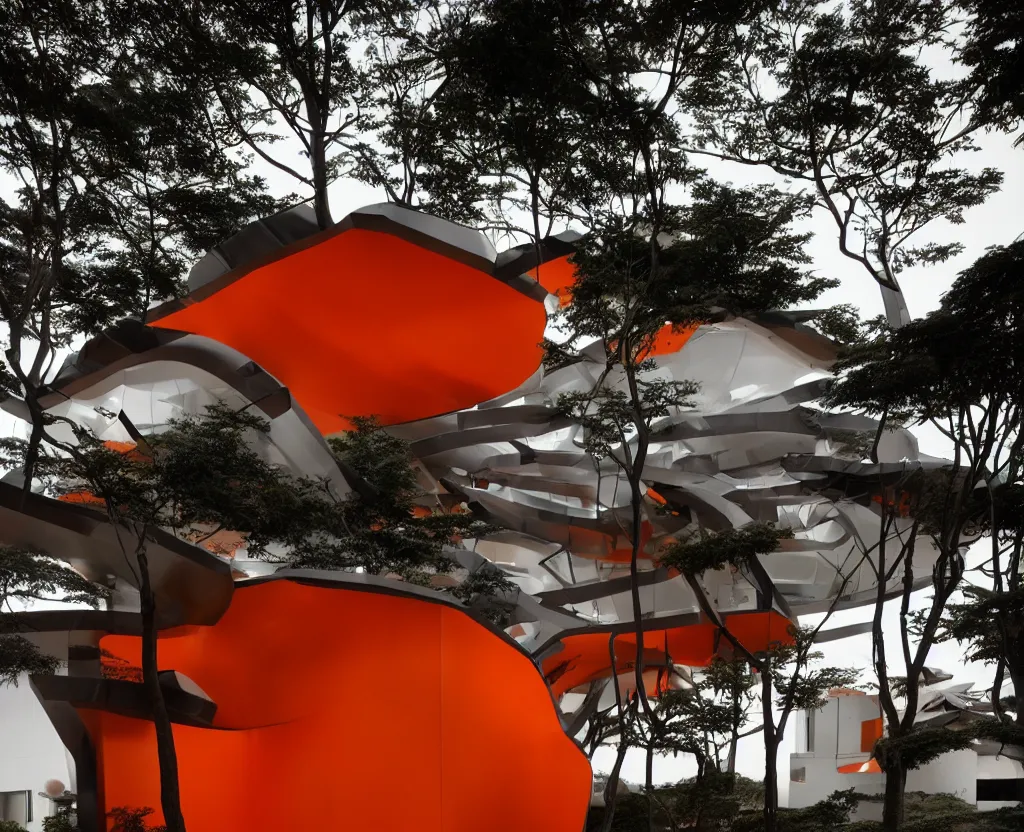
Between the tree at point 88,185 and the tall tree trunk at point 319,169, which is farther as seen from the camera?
the tall tree trunk at point 319,169

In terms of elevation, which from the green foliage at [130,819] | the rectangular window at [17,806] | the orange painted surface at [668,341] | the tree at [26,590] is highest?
the orange painted surface at [668,341]

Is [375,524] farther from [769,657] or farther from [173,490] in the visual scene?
[769,657]

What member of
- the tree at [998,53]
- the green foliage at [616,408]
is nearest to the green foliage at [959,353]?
the tree at [998,53]

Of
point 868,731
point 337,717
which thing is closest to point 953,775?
point 868,731

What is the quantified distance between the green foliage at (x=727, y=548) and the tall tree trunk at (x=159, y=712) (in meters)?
6.11

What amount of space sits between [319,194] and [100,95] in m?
3.73

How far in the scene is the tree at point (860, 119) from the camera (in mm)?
13312

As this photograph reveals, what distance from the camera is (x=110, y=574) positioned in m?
10.1

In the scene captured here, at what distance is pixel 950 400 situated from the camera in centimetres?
1102

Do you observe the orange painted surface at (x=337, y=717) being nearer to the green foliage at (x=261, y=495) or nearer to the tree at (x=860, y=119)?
the green foliage at (x=261, y=495)

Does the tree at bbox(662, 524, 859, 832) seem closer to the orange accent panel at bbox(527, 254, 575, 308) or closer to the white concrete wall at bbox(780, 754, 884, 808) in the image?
the orange accent panel at bbox(527, 254, 575, 308)

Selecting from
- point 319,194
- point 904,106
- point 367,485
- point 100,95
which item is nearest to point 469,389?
point 367,485

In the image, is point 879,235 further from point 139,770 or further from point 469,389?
point 139,770

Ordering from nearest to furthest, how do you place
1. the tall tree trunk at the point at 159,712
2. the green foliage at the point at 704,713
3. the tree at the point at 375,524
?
the tall tree trunk at the point at 159,712
the tree at the point at 375,524
the green foliage at the point at 704,713
